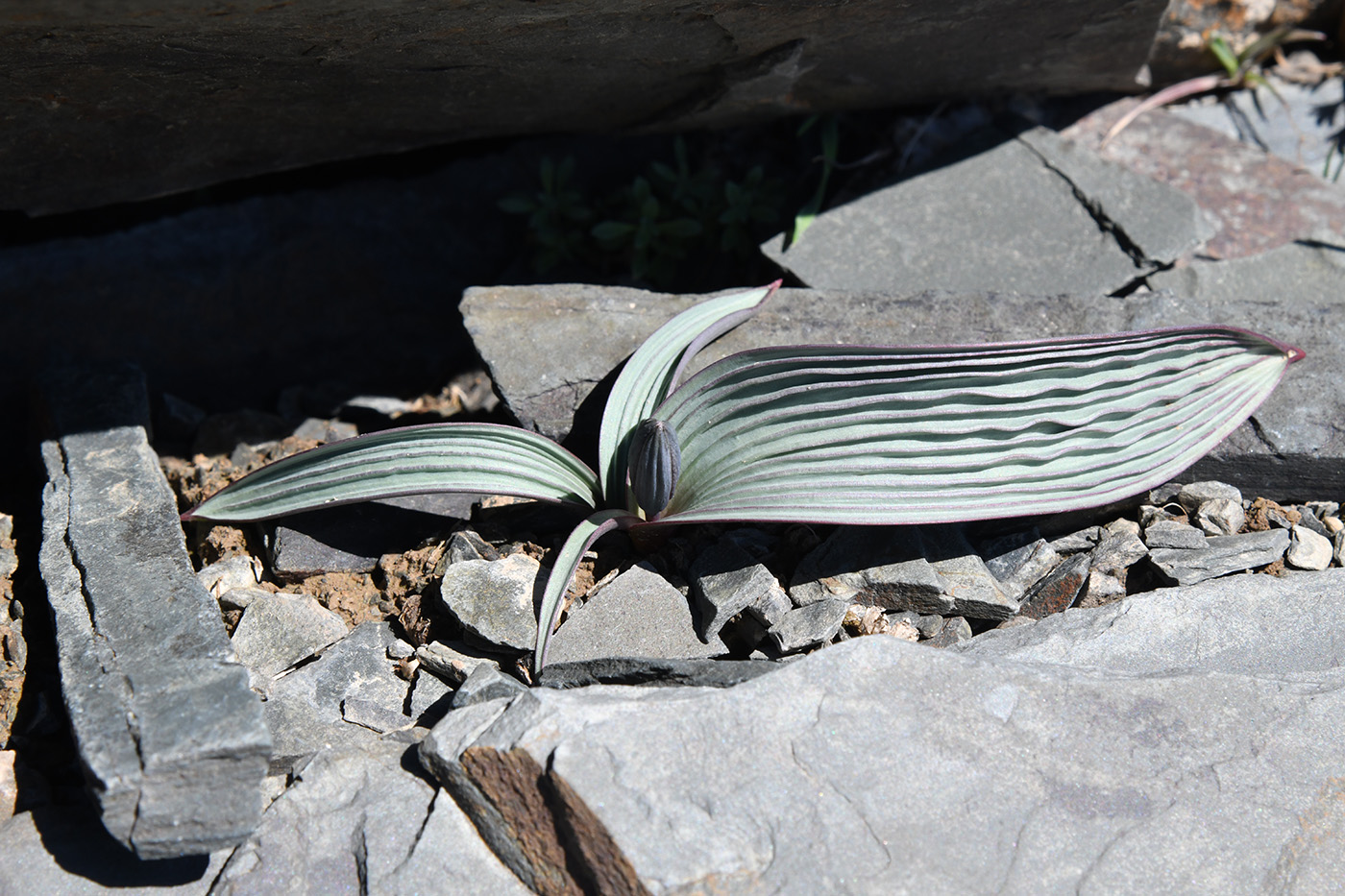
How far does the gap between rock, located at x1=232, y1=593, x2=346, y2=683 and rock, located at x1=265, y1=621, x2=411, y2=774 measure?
0.07ft

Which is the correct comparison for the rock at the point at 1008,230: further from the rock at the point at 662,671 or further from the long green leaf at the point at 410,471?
the rock at the point at 662,671

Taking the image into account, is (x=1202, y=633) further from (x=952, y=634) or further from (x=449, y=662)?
(x=449, y=662)

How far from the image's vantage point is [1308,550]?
2117mm

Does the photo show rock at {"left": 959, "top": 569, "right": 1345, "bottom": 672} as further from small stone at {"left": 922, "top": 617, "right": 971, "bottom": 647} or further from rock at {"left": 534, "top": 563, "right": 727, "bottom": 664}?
rock at {"left": 534, "top": 563, "right": 727, "bottom": 664}

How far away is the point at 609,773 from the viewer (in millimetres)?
1489

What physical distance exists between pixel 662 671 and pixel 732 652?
27cm

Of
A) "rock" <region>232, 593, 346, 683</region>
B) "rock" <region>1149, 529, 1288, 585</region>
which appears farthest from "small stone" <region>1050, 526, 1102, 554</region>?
"rock" <region>232, 593, 346, 683</region>

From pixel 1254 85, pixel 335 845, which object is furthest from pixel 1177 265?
pixel 335 845

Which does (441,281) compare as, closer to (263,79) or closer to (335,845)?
(263,79)

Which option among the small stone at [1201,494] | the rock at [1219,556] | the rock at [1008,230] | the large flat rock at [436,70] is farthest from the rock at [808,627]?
the large flat rock at [436,70]

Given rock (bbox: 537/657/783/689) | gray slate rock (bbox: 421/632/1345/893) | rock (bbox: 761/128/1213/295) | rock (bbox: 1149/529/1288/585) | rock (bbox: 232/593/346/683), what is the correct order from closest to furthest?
gray slate rock (bbox: 421/632/1345/893) < rock (bbox: 537/657/783/689) < rock (bbox: 232/593/346/683) < rock (bbox: 1149/529/1288/585) < rock (bbox: 761/128/1213/295)

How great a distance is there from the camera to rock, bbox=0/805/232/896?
60.7 inches

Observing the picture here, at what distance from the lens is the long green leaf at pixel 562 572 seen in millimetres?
1820

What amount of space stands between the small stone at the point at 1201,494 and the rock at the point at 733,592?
894 mm
